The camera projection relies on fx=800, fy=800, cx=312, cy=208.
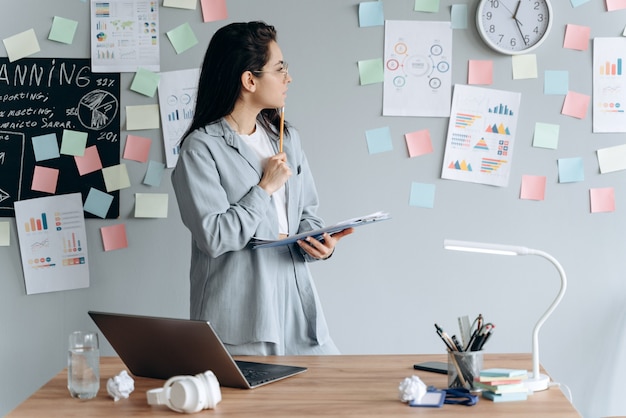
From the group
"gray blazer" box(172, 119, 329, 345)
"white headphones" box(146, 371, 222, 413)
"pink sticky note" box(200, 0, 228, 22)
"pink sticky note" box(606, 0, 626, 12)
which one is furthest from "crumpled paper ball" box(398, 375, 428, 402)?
"pink sticky note" box(606, 0, 626, 12)

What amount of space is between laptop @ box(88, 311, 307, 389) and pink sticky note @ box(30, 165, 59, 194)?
58.5 inches

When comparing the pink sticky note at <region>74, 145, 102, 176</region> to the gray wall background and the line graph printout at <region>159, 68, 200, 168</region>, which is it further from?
the line graph printout at <region>159, 68, 200, 168</region>

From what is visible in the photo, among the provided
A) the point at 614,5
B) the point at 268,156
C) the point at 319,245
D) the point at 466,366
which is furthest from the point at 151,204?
the point at 614,5

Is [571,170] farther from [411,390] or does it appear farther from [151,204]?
[411,390]

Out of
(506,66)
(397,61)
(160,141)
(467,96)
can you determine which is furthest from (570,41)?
(160,141)

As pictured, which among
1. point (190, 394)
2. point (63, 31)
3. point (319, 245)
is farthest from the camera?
point (63, 31)

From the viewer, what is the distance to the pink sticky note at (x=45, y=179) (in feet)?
10.2

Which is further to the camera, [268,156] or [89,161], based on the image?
[89,161]

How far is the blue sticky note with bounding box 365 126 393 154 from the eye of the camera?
314cm

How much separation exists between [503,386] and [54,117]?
7.14 ft

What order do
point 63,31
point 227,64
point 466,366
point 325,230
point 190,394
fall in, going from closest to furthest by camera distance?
point 190,394 → point 466,366 → point 325,230 → point 227,64 → point 63,31

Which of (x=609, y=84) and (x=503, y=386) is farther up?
(x=609, y=84)

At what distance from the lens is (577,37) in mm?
3121

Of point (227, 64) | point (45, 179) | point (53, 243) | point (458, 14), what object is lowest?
point (53, 243)
